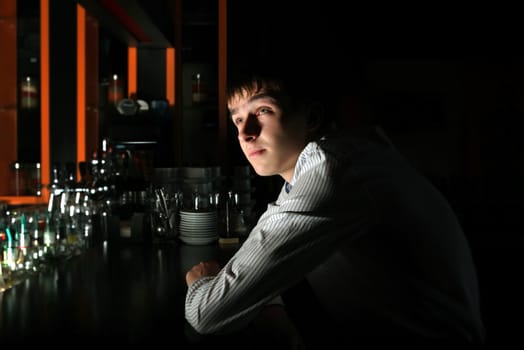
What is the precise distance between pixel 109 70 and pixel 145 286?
3195 mm

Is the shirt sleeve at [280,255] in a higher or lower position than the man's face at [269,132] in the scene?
lower

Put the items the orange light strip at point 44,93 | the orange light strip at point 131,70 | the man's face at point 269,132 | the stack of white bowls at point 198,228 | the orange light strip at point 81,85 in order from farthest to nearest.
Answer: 1. the orange light strip at point 131,70
2. the orange light strip at point 81,85
3. the orange light strip at point 44,93
4. the stack of white bowls at point 198,228
5. the man's face at point 269,132

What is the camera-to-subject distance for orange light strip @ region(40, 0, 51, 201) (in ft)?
10.9

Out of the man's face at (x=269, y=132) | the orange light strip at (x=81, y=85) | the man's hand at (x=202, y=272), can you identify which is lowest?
the man's hand at (x=202, y=272)

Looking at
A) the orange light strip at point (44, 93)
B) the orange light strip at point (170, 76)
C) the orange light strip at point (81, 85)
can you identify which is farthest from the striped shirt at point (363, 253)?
the orange light strip at point (170, 76)

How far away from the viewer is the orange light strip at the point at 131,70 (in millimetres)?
4180

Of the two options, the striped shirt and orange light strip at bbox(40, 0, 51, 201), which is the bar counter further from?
orange light strip at bbox(40, 0, 51, 201)

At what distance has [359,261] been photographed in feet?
3.19

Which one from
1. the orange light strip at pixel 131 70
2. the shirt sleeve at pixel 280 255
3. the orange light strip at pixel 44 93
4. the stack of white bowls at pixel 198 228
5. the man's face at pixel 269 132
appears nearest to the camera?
the shirt sleeve at pixel 280 255

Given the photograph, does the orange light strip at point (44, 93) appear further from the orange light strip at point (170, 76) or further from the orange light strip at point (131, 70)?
the orange light strip at point (170, 76)

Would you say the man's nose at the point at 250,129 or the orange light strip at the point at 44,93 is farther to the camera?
the orange light strip at the point at 44,93

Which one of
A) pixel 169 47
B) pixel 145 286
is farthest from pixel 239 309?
pixel 169 47

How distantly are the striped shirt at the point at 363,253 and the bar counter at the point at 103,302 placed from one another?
114mm

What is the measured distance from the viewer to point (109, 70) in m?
4.12
